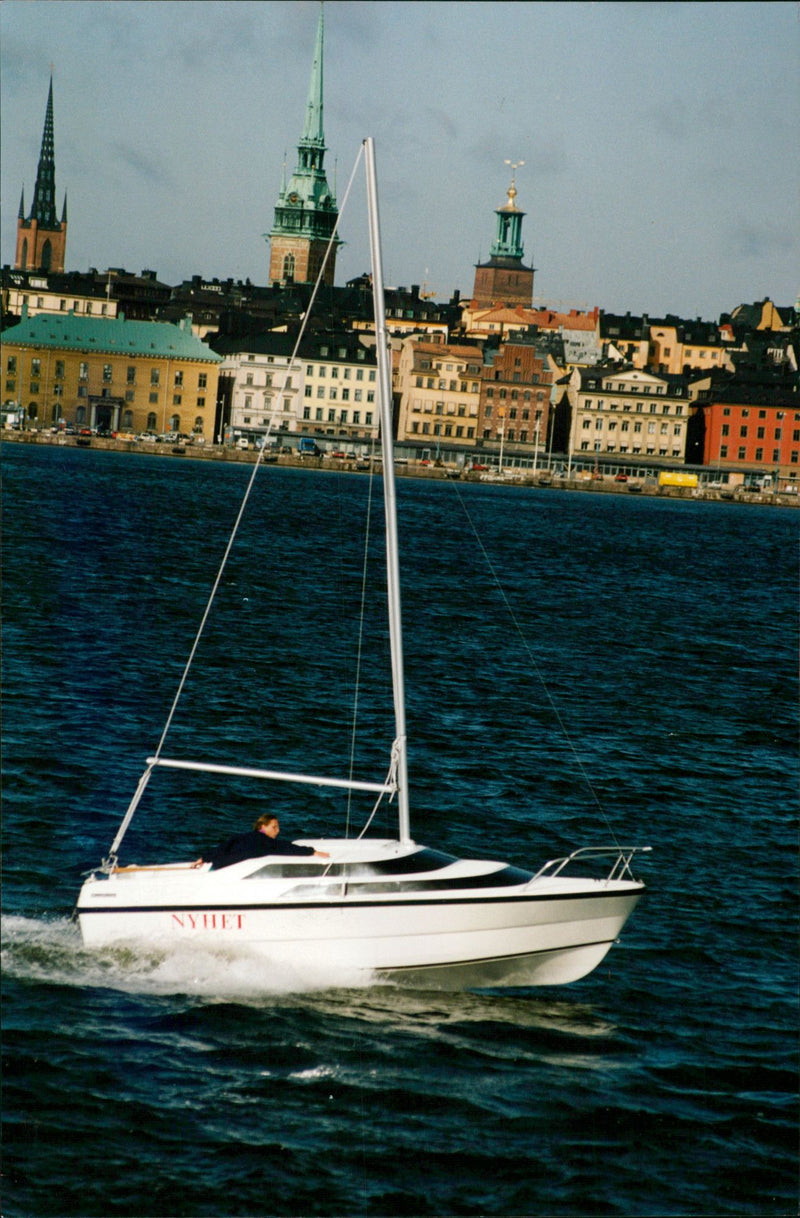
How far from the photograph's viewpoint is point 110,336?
161 metres

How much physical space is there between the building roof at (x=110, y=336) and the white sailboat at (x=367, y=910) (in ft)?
477

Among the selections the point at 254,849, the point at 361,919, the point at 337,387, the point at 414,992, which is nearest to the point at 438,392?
the point at 337,387

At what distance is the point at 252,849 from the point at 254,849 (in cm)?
2

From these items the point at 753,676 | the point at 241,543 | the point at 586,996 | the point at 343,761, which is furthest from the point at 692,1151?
the point at 241,543

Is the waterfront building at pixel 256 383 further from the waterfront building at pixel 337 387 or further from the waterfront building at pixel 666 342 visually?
the waterfront building at pixel 666 342

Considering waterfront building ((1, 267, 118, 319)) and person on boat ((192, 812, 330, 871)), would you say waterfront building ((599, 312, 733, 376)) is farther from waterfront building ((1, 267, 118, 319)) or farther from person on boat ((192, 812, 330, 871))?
person on boat ((192, 812, 330, 871))

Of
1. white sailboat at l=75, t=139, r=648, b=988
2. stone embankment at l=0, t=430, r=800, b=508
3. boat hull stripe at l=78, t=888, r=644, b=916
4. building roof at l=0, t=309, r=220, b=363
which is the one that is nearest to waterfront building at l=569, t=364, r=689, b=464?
stone embankment at l=0, t=430, r=800, b=508

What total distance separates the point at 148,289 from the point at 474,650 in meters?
149

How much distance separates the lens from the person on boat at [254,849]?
52.9 ft

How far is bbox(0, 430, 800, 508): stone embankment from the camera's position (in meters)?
156

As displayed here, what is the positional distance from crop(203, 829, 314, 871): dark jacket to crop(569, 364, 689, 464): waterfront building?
154 metres

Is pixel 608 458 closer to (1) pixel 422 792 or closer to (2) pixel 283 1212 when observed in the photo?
(1) pixel 422 792

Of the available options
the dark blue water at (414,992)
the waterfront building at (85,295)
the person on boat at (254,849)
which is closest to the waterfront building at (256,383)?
the waterfront building at (85,295)

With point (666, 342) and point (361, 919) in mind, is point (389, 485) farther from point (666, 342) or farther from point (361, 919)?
point (666, 342)
